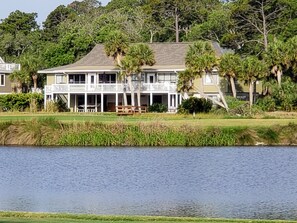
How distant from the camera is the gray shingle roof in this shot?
85.1 m

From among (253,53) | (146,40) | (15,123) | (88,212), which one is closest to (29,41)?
(146,40)

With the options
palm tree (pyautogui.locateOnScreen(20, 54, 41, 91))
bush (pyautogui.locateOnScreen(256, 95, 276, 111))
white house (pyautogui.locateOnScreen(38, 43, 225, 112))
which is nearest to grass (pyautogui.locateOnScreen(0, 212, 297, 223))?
bush (pyautogui.locateOnScreen(256, 95, 276, 111))

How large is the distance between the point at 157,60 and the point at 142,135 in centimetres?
3275

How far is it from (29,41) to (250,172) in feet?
284

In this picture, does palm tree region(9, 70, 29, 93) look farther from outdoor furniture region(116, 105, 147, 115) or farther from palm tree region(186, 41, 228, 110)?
palm tree region(186, 41, 228, 110)

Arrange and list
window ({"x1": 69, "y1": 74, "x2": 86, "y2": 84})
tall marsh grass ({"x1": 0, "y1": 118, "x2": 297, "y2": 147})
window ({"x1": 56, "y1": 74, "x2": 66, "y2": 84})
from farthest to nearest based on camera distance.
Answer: window ({"x1": 56, "y1": 74, "x2": 66, "y2": 84}), window ({"x1": 69, "y1": 74, "x2": 86, "y2": 84}), tall marsh grass ({"x1": 0, "y1": 118, "x2": 297, "y2": 147})

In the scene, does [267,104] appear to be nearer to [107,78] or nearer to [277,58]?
[277,58]

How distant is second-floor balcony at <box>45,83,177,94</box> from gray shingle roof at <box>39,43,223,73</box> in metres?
2.16

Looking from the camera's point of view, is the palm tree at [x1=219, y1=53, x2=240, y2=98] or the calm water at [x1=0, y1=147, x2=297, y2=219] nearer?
the calm water at [x1=0, y1=147, x2=297, y2=219]

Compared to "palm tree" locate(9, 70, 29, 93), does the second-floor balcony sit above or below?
below

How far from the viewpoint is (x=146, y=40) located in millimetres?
110812

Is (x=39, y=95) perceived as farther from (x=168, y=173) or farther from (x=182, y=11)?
(x=168, y=173)

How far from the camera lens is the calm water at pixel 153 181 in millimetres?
29641

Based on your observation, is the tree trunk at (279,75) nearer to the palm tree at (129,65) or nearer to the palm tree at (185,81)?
the palm tree at (185,81)
